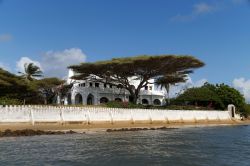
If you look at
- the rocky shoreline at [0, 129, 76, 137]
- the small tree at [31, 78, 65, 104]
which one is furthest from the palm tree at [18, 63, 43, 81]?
the rocky shoreline at [0, 129, 76, 137]

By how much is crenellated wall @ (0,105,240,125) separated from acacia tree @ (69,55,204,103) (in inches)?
321

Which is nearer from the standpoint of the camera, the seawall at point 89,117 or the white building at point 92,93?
the seawall at point 89,117

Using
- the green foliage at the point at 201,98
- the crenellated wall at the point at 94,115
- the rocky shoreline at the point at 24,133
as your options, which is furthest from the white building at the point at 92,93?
the rocky shoreline at the point at 24,133

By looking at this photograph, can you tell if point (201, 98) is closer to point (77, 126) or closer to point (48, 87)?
point (48, 87)

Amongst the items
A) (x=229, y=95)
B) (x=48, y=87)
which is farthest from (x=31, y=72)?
(x=229, y=95)

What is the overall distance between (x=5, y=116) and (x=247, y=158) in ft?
81.8

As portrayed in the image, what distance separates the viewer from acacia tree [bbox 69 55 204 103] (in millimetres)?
70188

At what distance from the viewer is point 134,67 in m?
72.5

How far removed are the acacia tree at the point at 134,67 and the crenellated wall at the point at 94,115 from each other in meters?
8.15

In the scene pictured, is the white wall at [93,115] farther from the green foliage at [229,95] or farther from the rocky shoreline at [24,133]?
the green foliage at [229,95]

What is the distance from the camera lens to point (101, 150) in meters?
26.9

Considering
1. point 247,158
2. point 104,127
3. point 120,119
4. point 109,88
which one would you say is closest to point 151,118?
point 120,119

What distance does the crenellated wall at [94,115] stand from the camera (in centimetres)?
4322

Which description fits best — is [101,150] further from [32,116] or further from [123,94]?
[123,94]
